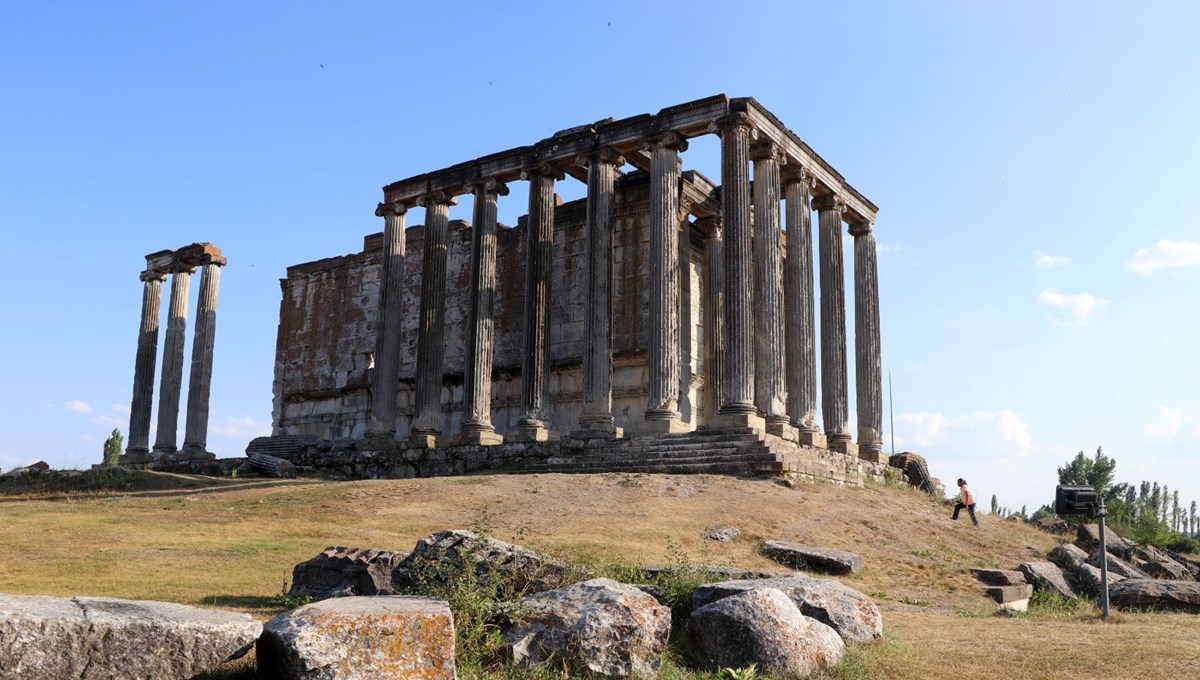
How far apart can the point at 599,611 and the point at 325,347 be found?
122ft

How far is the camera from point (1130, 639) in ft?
36.9

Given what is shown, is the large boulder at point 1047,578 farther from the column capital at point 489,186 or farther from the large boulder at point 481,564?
the column capital at point 489,186

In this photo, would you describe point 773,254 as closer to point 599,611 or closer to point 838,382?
point 838,382

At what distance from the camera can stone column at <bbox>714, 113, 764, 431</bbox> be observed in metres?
26.9

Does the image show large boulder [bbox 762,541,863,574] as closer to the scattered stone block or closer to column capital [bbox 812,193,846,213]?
the scattered stone block

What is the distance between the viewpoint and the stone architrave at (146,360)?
137 feet

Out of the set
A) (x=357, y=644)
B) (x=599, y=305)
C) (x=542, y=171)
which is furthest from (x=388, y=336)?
(x=357, y=644)

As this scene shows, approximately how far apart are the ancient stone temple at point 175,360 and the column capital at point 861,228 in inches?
1010

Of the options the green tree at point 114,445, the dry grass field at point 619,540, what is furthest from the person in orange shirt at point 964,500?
the green tree at point 114,445

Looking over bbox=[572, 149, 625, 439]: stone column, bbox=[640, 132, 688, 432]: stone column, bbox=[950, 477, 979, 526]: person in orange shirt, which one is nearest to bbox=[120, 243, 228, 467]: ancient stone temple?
bbox=[572, 149, 625, 439]: stone column

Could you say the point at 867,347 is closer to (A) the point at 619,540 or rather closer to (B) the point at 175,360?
(A) the point at 619,540

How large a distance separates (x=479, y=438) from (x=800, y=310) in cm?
1072

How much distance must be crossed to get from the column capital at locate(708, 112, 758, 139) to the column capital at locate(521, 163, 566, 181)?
230 inches

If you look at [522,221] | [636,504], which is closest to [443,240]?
[522,221]
